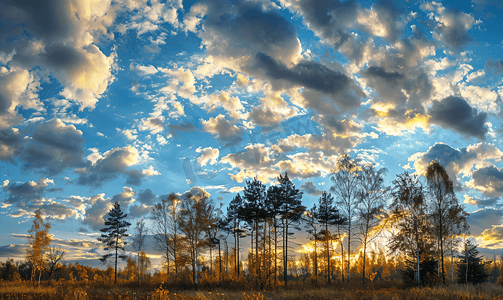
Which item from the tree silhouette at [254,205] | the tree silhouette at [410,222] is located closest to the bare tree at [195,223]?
the tree silhouette at [254,205]

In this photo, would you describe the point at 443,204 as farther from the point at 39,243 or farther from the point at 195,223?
the point at 39,243

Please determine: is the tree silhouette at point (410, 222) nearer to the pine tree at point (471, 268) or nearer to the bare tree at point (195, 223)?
the pine tree at point (471, 268)

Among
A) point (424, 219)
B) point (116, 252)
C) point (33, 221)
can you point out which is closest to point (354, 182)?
point (424, 219)

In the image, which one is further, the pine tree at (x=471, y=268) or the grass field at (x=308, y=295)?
the pine tree at (x=471, y=268)

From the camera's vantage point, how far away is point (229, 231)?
40.8 metres

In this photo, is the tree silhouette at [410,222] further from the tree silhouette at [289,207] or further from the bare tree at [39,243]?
the bare tree at [39,243]

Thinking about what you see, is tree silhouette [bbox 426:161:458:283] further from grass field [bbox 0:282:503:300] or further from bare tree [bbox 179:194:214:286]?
bare tree [bbox 179:194:214:286]

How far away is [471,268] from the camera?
28047 millimetres

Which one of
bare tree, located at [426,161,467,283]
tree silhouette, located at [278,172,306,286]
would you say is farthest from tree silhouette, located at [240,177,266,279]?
bare tree, located at [426,161,467,283]

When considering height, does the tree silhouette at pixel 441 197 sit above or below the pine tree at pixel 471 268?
above

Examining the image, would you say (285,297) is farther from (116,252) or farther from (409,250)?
(116,252)

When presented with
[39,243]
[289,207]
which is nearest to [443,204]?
[289,207]

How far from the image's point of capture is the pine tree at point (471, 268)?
89.5ft

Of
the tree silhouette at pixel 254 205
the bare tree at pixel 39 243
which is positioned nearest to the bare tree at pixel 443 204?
the tree silhouette at pixel 254 205
